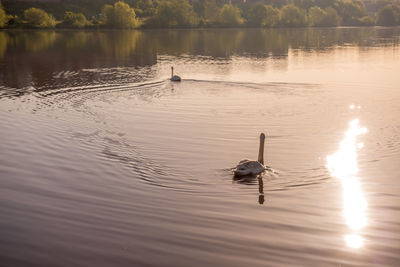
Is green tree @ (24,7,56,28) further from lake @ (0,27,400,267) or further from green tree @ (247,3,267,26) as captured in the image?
lake @ (0,27,400,267)

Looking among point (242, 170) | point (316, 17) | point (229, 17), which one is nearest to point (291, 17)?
point (316, 17)

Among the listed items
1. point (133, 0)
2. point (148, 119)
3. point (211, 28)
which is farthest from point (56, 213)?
point (133, 0)

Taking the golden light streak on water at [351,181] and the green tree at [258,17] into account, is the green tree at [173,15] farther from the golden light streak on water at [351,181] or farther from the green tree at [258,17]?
the golden light streak on water at [351,181]

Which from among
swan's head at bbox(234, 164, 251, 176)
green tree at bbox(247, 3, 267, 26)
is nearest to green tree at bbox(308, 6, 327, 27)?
green tree at bbox(247, 3, 267, 26)

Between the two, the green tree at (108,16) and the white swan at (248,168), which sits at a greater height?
the green tree at (108,16)

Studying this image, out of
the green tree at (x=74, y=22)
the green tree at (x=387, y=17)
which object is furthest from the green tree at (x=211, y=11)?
the green tree at (x=387, y=17)

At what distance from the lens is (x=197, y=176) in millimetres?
16875

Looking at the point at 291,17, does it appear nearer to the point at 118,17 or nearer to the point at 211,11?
the point at 211,11

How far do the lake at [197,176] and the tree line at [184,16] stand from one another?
106 meters

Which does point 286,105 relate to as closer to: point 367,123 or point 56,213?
point 367,123

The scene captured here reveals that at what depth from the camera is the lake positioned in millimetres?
11391

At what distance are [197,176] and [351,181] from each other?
572cm

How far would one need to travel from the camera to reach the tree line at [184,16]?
448 ft

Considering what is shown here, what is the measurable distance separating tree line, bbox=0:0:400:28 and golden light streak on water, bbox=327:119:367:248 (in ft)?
406
